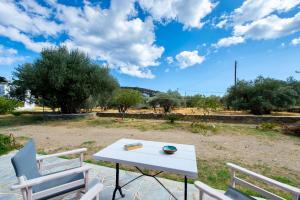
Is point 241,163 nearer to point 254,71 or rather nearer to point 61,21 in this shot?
point 61,21

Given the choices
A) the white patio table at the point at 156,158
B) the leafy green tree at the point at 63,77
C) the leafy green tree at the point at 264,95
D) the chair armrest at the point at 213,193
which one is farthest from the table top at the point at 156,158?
the leafy green tree at the point at 264,95

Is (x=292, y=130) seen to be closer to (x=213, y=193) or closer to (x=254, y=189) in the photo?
(x=254, y=189)

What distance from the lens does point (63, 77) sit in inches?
406

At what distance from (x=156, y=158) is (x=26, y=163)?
130 cm

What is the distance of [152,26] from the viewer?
33.6ft

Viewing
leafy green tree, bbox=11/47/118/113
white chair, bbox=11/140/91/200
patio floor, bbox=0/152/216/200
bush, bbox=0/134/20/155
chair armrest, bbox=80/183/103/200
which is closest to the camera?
chair armrest, bbox=80/183/103/200

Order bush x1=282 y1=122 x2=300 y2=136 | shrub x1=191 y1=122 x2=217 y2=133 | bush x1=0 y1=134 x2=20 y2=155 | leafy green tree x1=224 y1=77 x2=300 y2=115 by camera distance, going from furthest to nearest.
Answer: leafy green tree x1=224 y1=77 x2=300 y2=115 → shrub x1=191 y1=122 x2=217 y2=133 → bush x1=282 y1=122 x2=300 y2=136 → bush x1=0 y1=134 x2=20 y2=155

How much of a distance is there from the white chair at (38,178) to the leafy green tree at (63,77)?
933 centimetres

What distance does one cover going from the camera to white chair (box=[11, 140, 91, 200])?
1.37 m

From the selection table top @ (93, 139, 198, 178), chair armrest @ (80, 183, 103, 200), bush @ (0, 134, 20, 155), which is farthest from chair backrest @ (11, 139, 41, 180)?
bush @ (0, 134, 20, 155)

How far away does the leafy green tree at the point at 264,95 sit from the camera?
14.2m

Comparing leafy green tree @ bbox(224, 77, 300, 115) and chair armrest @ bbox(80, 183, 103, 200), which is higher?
leafy green tree @ bbox(224, 77, 300, 115)

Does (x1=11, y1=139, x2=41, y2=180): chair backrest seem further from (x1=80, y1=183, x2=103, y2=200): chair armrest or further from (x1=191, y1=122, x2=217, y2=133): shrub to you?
(x1=191, y1=122, x2=217, y2=133): shrub

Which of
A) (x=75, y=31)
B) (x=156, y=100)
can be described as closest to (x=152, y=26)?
(x=75, y=31)
